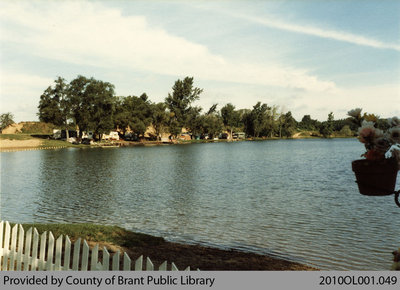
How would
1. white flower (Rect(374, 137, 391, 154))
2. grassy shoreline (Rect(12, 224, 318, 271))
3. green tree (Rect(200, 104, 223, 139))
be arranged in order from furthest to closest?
green tree (Rect(200, 104, 223, 139))
grassy shoreline (Rect(12, 224, 318, 271))
white flower (Rect(374, 137, 391, 154))

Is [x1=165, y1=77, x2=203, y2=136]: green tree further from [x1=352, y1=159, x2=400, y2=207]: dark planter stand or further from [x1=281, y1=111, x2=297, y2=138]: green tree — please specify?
[x1=352, y1=159, x2=400, y2=207]: dark planter stand

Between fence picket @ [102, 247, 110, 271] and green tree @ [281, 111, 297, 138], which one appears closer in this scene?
fence picket @ [102, 247, 110, 271]

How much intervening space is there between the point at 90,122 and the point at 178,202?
3187 inches

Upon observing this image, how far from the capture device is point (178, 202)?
21.8 m

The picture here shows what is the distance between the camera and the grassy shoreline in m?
9.96

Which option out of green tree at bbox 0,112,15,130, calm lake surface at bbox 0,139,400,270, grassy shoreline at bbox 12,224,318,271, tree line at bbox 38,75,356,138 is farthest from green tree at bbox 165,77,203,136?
grassy shoreline at bbox 12,224,318,271

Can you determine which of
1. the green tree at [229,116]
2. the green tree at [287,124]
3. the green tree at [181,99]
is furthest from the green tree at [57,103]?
the green tree at [287,124]

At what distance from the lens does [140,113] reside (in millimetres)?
114812

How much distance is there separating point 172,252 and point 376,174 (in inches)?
327

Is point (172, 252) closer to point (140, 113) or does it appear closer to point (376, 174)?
point (376, 174)

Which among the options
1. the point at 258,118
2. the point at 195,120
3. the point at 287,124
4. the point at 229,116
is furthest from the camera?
the point at 287,124

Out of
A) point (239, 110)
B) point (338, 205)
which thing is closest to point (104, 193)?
point (338, 205)

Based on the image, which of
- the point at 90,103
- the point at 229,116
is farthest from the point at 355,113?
the point at 229,116

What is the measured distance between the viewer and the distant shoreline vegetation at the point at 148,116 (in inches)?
3807
